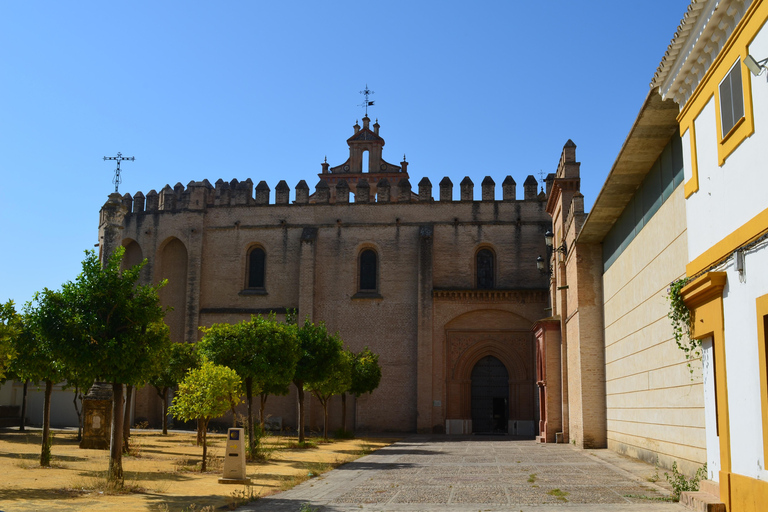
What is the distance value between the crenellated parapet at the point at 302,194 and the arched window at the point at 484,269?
2339 mm

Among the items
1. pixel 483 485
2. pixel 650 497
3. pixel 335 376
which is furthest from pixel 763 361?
pixel 335 376

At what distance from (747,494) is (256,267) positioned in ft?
92.8

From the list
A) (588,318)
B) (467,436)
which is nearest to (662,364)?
(588,318)

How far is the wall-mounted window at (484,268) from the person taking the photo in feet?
106

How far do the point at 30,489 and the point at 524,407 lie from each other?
73.5ft

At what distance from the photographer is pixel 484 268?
32562mm

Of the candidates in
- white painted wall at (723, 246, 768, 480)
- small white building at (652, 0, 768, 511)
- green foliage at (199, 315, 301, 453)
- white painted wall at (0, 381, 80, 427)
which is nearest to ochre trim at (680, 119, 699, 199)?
small white building at (652, 0, 768, 511)

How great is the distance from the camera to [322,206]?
110 ft

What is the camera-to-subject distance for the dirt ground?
10.1 m

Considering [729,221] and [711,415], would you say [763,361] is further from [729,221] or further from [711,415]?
[711,415]

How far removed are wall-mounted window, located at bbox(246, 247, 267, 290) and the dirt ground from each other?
1301 cm

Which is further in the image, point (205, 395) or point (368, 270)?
point (368, 270)

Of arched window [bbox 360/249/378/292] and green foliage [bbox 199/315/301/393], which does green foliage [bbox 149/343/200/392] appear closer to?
green foliage [bbox 199/315/301/393]

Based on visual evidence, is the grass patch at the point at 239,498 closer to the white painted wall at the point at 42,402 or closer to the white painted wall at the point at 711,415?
the white painted wall at the point at 711,415
